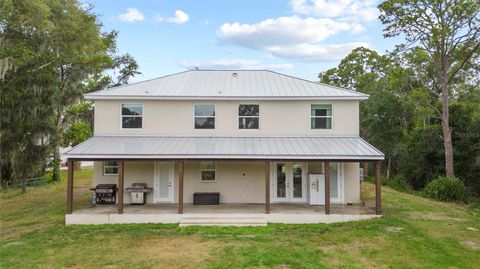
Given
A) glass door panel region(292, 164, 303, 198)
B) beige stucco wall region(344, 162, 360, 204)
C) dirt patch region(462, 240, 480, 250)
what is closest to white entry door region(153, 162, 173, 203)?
glass door panel region(292, 164, 303, 198)

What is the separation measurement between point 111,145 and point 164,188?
9.71 feet

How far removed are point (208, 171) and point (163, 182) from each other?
2062 mm

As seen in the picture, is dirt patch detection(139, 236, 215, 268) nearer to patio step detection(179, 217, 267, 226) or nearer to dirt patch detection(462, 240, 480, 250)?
patio step detection(179, 217, 267, 226)

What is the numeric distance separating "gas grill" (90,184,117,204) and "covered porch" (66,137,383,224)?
470 millimetres

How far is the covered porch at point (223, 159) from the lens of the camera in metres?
13.1

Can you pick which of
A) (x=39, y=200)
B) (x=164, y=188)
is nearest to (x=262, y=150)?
(x=164, y=188)

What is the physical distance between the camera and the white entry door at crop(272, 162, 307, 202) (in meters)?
15.6

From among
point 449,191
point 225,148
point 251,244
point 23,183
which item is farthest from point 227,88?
point 23,183

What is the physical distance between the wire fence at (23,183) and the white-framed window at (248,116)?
1430 cm

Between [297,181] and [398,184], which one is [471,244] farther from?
[398,184]

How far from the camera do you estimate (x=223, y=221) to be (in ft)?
42.0

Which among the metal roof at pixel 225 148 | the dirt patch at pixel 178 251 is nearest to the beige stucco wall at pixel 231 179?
the metal roof at pixel 225 148

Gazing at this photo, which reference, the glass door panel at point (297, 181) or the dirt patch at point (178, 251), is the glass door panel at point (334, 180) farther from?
Result: the dirt patch at point (178, 251)

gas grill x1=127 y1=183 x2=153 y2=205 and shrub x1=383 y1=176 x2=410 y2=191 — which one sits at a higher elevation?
gas grill x1=127 y1=183 x2=153 y2=205
